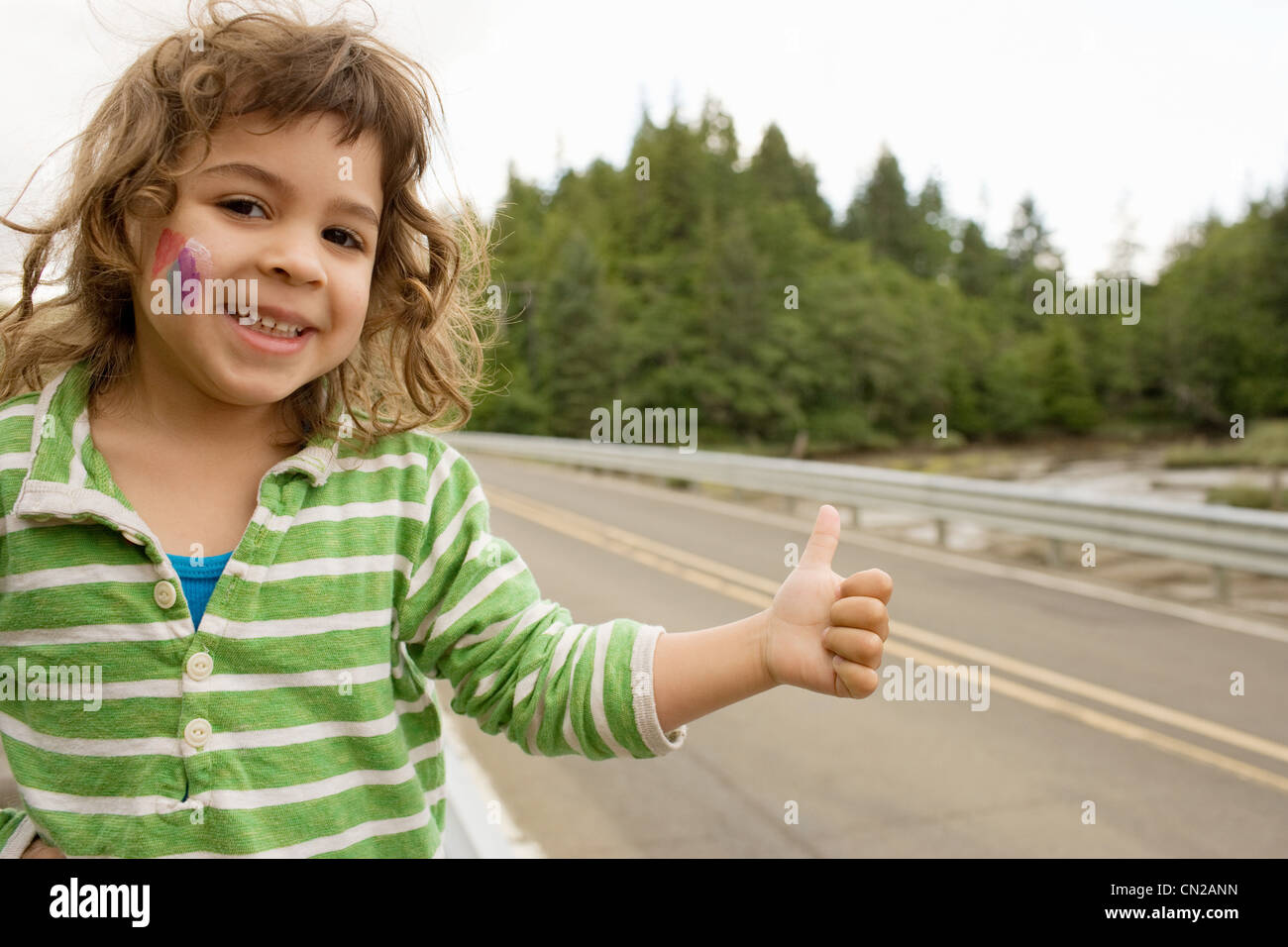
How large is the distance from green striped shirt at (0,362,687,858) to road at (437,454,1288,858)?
199 cm

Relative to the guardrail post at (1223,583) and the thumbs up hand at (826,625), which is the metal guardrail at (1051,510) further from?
the thumbs up hand at (826,625)

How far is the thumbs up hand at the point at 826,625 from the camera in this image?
1.15 metres

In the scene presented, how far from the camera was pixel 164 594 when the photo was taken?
4.00ft

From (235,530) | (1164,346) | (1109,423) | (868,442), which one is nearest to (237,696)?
(235,530)

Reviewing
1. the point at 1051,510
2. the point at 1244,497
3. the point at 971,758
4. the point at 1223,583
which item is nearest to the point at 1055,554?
the point at 1051,510

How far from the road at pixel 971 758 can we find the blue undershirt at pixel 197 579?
7.13 ft

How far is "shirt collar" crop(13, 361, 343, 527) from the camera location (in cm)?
121

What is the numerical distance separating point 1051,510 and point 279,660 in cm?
703

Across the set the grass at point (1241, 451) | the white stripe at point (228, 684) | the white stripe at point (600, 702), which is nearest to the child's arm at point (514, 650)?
the white stripe at point (600, 702)

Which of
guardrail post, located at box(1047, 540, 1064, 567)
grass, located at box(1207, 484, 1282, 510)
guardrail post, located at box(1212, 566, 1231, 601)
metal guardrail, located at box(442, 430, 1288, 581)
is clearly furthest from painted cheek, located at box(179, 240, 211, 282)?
grass, located at box(1207, 484, 1282, 510)

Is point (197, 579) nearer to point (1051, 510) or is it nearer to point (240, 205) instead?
point (240, 205)

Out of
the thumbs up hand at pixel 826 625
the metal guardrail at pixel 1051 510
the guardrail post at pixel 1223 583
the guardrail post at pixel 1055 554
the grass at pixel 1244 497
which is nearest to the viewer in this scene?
the thumbs up hand at pixel 826 625

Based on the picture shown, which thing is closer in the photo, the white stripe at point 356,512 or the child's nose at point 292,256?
the child's nose at point 292,256

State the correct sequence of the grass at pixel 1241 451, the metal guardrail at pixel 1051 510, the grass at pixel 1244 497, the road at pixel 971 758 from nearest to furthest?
the road at pixel 971 758 → the metal guardrail at pixel 1051 510 → the grass at pixel 1244 497 → the grass at pixel 1241 451
